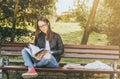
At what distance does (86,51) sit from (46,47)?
3.22ft

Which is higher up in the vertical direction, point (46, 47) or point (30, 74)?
point (46, 47)

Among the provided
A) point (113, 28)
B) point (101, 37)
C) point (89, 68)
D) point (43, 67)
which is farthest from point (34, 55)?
point (101, 37)

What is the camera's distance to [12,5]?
1260 cm

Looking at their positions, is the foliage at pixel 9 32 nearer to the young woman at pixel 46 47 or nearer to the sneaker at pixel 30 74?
the young woman at pixel 46 47

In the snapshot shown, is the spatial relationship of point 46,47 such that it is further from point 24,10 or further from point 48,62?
point 24,10

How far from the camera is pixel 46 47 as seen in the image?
8.54 meters

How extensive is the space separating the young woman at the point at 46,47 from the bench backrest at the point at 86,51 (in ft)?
1.97

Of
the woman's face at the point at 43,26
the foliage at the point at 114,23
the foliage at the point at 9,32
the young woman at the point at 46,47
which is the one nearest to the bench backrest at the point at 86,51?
the young woman at the point at 46,47

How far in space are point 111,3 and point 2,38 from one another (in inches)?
143

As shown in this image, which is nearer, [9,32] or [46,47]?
[46,47]

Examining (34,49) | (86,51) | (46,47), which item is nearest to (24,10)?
(86,51)

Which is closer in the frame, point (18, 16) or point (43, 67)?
point (43, 67)

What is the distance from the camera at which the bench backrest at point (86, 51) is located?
8.98 meters

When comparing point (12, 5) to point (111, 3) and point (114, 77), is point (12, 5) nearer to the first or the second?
point (111, 3)
